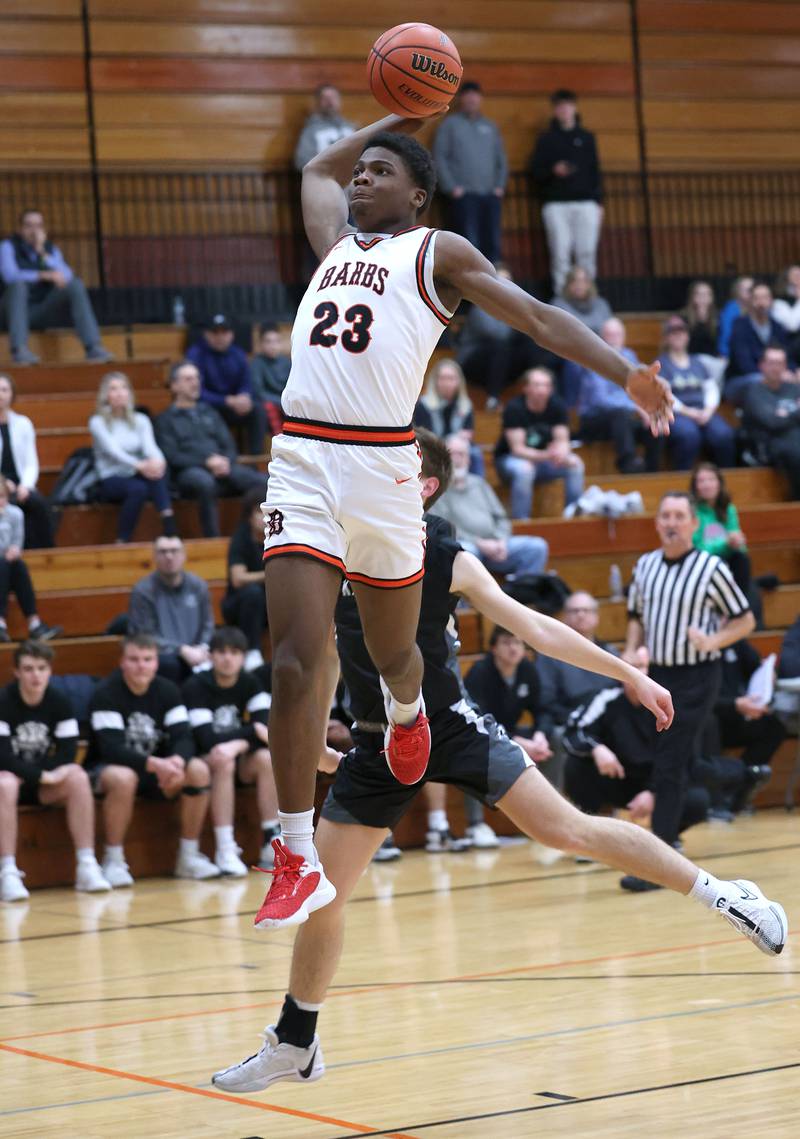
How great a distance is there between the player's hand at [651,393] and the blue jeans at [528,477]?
29.0 ft

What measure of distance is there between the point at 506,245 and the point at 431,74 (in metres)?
12.4

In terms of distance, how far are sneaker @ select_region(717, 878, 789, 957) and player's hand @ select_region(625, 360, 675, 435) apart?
1.63 metres

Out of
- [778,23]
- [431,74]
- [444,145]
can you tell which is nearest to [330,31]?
Result: [444,145]

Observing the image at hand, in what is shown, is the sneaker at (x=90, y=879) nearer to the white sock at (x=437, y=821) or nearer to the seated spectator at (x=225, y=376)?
Result: the white sock at (x=437, y=821)

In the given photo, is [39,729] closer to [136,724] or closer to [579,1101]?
[136,724]

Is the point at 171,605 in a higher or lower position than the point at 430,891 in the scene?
higher

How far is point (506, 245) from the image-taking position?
16984 mm

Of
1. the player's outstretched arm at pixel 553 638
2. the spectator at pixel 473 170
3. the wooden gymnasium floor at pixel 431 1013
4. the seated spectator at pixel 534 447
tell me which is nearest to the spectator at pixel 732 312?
the spectator at pixel 473 170

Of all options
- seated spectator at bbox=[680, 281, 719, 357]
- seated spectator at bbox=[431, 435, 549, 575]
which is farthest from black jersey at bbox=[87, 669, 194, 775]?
seated spectator at bbox=[680, 281, 719, 357]

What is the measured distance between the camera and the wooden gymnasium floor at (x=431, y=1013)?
462cm

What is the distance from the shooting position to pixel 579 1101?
4652mm

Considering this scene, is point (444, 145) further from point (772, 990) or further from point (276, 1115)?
point (276, 1115)

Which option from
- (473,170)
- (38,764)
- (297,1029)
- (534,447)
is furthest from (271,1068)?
(473,170)

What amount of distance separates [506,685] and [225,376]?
4.17m
